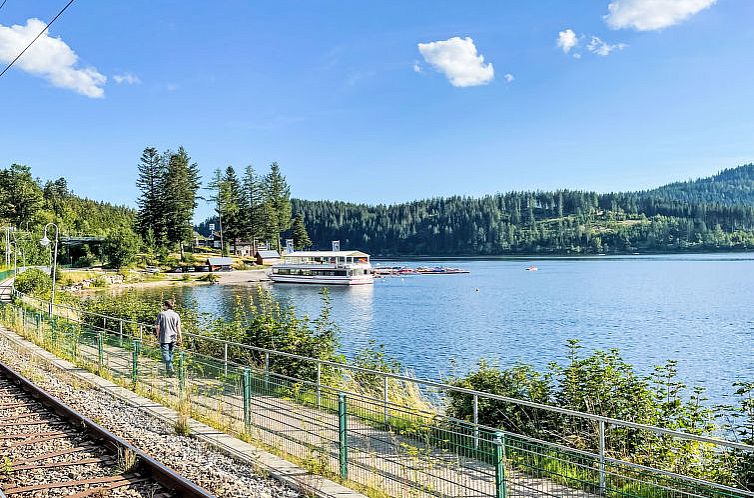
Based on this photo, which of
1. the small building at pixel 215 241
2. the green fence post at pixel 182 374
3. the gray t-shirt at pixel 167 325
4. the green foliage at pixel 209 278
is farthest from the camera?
the small building at pixel 215 241

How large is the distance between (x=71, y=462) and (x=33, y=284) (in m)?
40.3

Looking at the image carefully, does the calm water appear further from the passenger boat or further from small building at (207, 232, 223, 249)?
small building at (207, 232, 223, 249)

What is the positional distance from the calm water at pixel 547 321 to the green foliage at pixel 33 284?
53.1ft

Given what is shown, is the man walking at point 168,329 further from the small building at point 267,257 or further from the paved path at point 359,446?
the small building at point 267,257

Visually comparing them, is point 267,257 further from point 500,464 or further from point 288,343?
point 500,464

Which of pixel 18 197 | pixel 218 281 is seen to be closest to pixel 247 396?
pixel 218 281

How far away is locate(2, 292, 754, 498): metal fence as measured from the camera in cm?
656

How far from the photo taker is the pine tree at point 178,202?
110312mm

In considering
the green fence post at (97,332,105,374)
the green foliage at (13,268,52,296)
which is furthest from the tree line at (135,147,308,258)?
the green fence post at (97,332,105,374)

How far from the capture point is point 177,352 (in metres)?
13.3

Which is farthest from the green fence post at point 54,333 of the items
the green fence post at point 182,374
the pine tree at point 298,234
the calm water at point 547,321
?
the pine tree at point 298,234

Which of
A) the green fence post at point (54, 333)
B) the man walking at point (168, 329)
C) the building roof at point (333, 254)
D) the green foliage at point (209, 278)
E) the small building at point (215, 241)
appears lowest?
the green foliage at point (209, 278)

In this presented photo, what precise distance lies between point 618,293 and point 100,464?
2833 inches

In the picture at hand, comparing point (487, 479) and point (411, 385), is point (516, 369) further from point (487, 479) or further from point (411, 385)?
point (487, 479)
